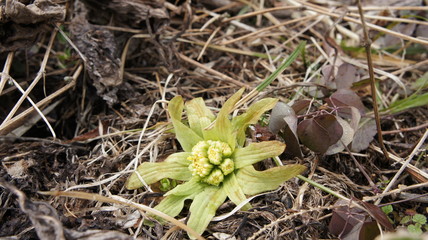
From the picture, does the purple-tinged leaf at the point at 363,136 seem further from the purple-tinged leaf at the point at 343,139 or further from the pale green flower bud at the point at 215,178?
the pale green flower bud at the point at 215,178

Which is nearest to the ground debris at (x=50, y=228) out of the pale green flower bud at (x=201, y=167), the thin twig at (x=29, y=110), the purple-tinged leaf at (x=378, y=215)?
the pale green flower bud at (x=201, y=167)

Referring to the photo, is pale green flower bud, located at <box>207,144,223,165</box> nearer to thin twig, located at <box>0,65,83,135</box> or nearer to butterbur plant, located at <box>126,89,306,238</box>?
butterbur plant, located at <box>126,89,306,238</box>

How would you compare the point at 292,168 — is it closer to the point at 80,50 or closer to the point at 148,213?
the point at 148,213

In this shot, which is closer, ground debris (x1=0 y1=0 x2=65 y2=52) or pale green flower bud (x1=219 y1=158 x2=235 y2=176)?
pale green flower bud (x1=219 y1=158 x2=235 y2=176)

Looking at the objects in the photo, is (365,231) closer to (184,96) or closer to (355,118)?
(355,118)

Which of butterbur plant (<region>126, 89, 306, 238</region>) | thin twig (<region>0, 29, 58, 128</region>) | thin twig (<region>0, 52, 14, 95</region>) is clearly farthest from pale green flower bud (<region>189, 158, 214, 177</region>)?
thin twig (<region>0, 52, 14, 95</region>)

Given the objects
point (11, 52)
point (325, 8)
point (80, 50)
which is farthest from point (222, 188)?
point (325, 8)

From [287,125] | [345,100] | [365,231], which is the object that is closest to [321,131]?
[287,125]

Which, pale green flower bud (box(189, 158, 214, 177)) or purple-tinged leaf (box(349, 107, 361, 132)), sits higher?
purple-tinged leaf (box(349, 107, 361, 132))
